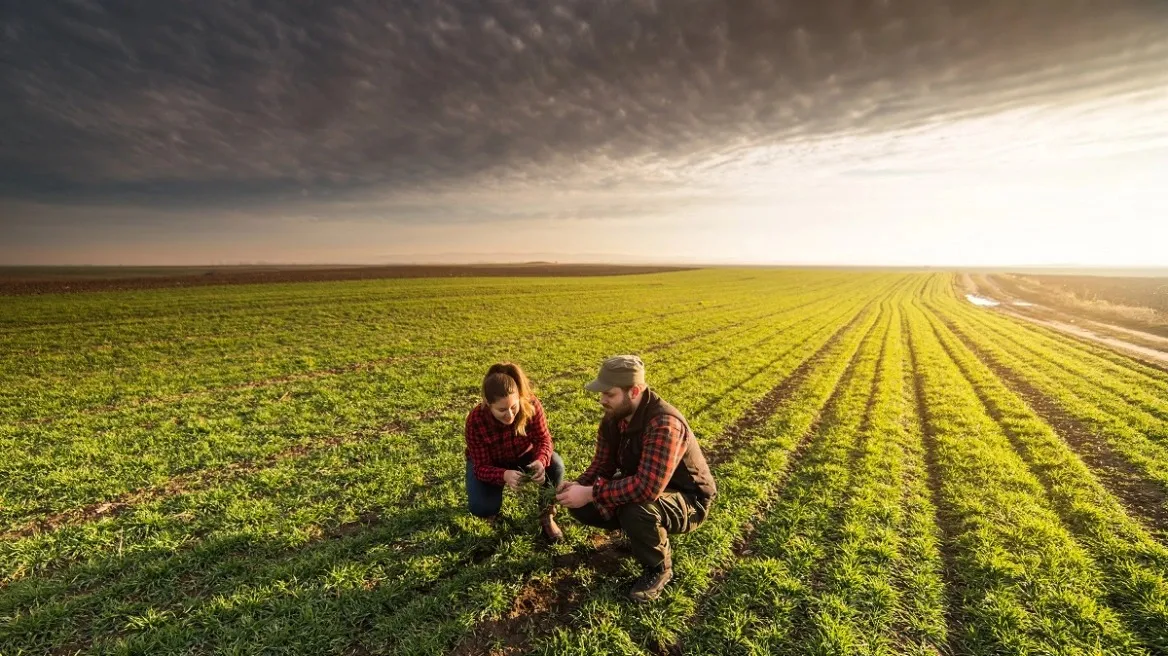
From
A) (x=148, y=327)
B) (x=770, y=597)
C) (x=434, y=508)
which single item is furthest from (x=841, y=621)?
(x=148, y=327)

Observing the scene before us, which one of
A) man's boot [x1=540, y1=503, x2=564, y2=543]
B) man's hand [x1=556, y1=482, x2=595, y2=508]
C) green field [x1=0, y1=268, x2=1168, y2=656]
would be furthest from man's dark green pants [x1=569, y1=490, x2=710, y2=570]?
man's boot [x1=540, y1=503, x2=564, y2=543]

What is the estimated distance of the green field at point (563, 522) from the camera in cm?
494

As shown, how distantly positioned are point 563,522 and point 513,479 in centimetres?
174

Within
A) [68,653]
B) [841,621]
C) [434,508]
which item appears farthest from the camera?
[434,508]

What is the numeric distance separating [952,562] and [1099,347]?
26791 mm

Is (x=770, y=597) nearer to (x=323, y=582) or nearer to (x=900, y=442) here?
(x=323, y=582)

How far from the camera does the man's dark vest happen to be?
200 inches

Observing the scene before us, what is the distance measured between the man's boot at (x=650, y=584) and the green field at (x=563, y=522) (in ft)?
0.52

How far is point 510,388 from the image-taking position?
18.4ft

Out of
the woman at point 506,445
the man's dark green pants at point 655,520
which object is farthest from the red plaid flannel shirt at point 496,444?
the man's dark green pants at point 655,520

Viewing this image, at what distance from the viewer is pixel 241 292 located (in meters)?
41.0

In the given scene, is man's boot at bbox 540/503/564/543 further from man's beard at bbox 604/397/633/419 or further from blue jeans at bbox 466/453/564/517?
man's beard at bbox 604/397/633/419

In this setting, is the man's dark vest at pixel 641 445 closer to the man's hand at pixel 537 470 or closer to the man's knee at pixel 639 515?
the man's knee at pixel 639 515

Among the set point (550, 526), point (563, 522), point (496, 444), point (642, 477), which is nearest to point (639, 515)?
point (642, 477)
